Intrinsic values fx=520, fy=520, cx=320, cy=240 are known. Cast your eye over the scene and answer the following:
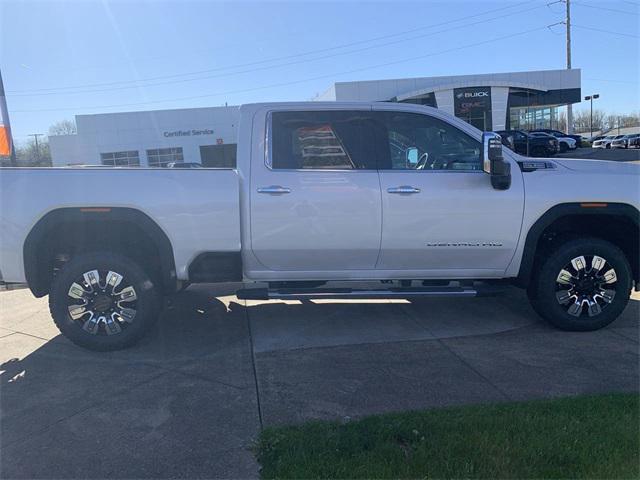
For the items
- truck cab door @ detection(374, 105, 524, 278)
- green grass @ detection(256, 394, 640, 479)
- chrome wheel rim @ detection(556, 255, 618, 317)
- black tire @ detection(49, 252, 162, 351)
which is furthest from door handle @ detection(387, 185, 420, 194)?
black tire @ detection(49, 252, 162, 351)

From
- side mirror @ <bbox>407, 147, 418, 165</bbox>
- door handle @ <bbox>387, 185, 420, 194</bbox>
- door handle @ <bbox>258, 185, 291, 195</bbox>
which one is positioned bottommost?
door handle @ <bbox>387, 185, 420, 194</bbox>

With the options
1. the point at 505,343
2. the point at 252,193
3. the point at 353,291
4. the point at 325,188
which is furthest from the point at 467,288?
the point at 252,193

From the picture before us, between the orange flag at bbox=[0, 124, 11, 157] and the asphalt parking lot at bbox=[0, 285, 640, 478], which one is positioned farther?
the orange flag at bbox=[0, 124, 11, 157]

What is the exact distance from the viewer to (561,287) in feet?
16.1

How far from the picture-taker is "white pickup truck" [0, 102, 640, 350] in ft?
14.7

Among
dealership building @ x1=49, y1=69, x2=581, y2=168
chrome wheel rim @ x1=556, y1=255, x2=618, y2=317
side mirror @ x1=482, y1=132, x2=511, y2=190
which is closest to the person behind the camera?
side mirror @ x1=482, y1=132, x2=511, y2=190

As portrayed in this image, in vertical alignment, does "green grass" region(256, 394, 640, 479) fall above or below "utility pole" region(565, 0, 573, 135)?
below

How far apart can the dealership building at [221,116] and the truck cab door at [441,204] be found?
117ft

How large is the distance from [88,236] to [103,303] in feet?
2.06

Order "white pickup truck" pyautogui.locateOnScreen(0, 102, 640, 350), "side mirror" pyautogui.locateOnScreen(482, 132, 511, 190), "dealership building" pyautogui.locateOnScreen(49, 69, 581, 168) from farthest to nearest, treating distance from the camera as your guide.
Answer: "dealership building" pyautogui.locateOnScreen(49, 69, 581, 168) → "white pickup truck" pyautogui.locateOnScreen(0, 102, 640, 350) → "side mirror" pyautogui.locateOnScreen(482, 132, 511, 190)

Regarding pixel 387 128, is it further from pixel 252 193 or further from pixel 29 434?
pixel 29 434

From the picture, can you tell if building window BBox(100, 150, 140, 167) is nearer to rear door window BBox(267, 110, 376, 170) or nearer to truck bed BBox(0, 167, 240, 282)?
truck bed BBox(0, 167, 240, 282)

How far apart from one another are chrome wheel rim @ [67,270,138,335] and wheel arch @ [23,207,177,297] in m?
0.32

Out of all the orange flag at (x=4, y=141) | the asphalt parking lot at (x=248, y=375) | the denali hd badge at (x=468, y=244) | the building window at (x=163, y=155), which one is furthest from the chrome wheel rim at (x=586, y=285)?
the building window at (x=163, y=155)
